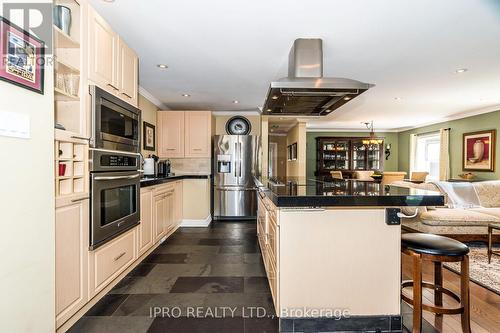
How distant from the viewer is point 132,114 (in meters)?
2.54

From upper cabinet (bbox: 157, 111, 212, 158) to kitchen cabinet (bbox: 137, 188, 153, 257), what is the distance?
74.1 inches

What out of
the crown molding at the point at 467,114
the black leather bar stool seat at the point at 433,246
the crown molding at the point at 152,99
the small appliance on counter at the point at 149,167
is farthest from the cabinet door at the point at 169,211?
the crown molding at the point at 467,114

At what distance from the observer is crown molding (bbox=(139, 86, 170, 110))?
4.20 m

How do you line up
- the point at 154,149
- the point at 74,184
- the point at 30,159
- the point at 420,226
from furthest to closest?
the point at 154,149, the point at 420,226, the point at 74,184, the point at 30,159

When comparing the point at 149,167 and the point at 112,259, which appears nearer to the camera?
the point at 112,259

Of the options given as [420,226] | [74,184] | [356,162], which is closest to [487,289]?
[420,226]

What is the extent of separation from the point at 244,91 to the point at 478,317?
3.63 metres

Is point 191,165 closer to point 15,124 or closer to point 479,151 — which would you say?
point 15,124

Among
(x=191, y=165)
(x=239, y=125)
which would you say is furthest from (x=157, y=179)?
(x=239, y=125)

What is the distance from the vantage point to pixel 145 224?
3.02 meters

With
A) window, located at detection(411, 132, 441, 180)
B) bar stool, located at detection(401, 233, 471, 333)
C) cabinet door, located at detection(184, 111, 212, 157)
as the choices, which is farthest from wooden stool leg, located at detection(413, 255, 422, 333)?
window, located at detection(411, 132, 441, 180)

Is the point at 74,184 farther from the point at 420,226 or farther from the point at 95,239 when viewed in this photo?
the point at 420,226

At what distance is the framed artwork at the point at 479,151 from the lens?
5.36 meters

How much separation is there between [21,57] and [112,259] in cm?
159
